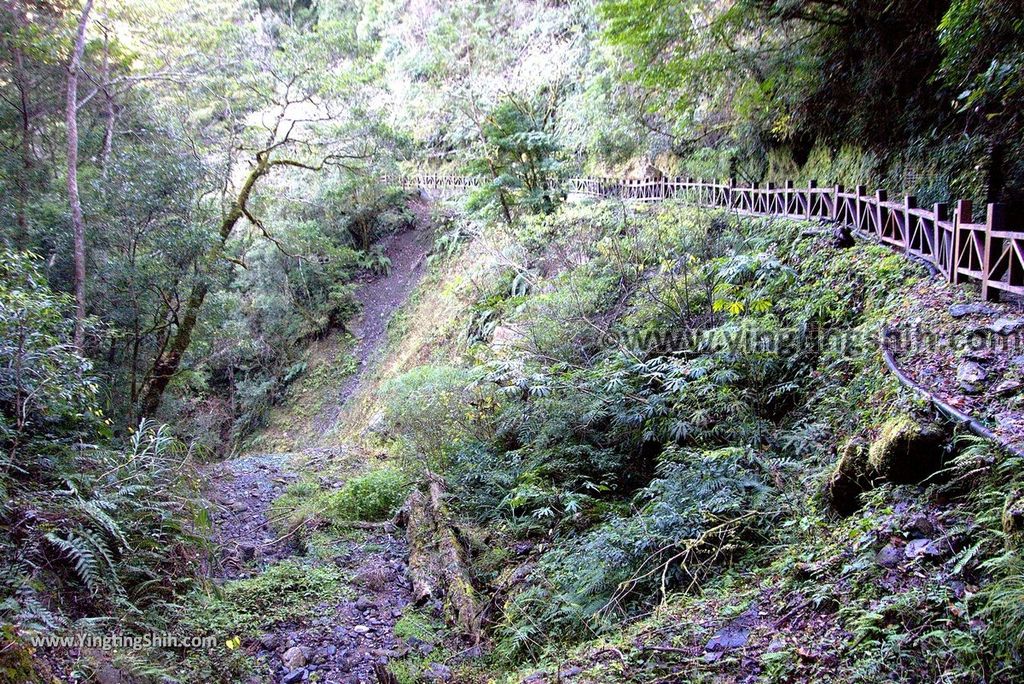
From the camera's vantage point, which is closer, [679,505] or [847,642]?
[847,642]

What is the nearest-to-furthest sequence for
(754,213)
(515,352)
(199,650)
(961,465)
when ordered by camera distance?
(961,465)
(199,650)
(515,352)
(754,213)

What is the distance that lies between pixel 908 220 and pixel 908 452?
19.2 ft

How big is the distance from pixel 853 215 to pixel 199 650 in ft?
39.6

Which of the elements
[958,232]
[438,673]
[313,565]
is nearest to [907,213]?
[958,232]

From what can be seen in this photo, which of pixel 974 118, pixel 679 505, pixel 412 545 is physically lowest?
pixel 412 545

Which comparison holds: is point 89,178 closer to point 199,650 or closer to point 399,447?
point 399,447

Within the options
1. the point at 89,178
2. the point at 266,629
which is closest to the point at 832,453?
the point at 266,629

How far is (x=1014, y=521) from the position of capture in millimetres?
3693

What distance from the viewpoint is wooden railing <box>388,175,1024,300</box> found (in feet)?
22.1

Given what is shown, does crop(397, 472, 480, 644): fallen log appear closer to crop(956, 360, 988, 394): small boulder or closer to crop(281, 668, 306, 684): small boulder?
crop(281, 668, 306, 684): small boulder

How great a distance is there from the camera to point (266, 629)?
19.1 feet

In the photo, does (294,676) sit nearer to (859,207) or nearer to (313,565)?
(313,565)

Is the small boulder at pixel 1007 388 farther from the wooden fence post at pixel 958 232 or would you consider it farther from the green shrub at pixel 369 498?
the green shrub at pixel 369 498

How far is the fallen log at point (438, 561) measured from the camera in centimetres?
632
